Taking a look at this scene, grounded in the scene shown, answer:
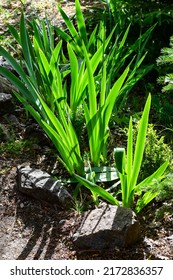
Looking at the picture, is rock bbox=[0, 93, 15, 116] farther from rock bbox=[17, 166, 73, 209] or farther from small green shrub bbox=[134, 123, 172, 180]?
small green shrub bbox=[134, 123, 172, 180]

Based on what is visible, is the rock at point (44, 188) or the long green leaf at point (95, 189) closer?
the long green leaf at point (95, 189)

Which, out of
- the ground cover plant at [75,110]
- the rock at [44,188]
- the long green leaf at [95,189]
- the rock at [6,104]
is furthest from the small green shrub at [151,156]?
the rock at [6,104]

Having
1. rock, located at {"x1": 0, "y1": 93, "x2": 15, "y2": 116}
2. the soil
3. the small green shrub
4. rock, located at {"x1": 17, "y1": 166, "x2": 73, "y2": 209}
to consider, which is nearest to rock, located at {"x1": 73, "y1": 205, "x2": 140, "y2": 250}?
the soil

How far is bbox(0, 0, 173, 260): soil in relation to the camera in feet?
7.93

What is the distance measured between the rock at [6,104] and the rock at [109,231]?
124cm

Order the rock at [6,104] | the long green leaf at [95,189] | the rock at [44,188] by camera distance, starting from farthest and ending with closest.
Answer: the rock at [6,104] < the rock at [44,188] < the long green leaf at [95,189]

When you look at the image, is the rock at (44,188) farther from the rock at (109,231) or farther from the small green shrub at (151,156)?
the small green shrub at (151,156)

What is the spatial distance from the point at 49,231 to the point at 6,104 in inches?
44.8

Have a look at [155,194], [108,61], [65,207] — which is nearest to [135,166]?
[155,194]

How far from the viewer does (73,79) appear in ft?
9.66

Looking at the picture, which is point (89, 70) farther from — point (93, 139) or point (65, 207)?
point (65, 207)

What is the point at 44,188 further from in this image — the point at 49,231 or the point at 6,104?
the point at 6,104

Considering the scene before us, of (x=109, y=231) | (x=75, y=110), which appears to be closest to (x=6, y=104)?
(x=75, y=110)

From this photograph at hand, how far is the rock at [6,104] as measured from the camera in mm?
3389
